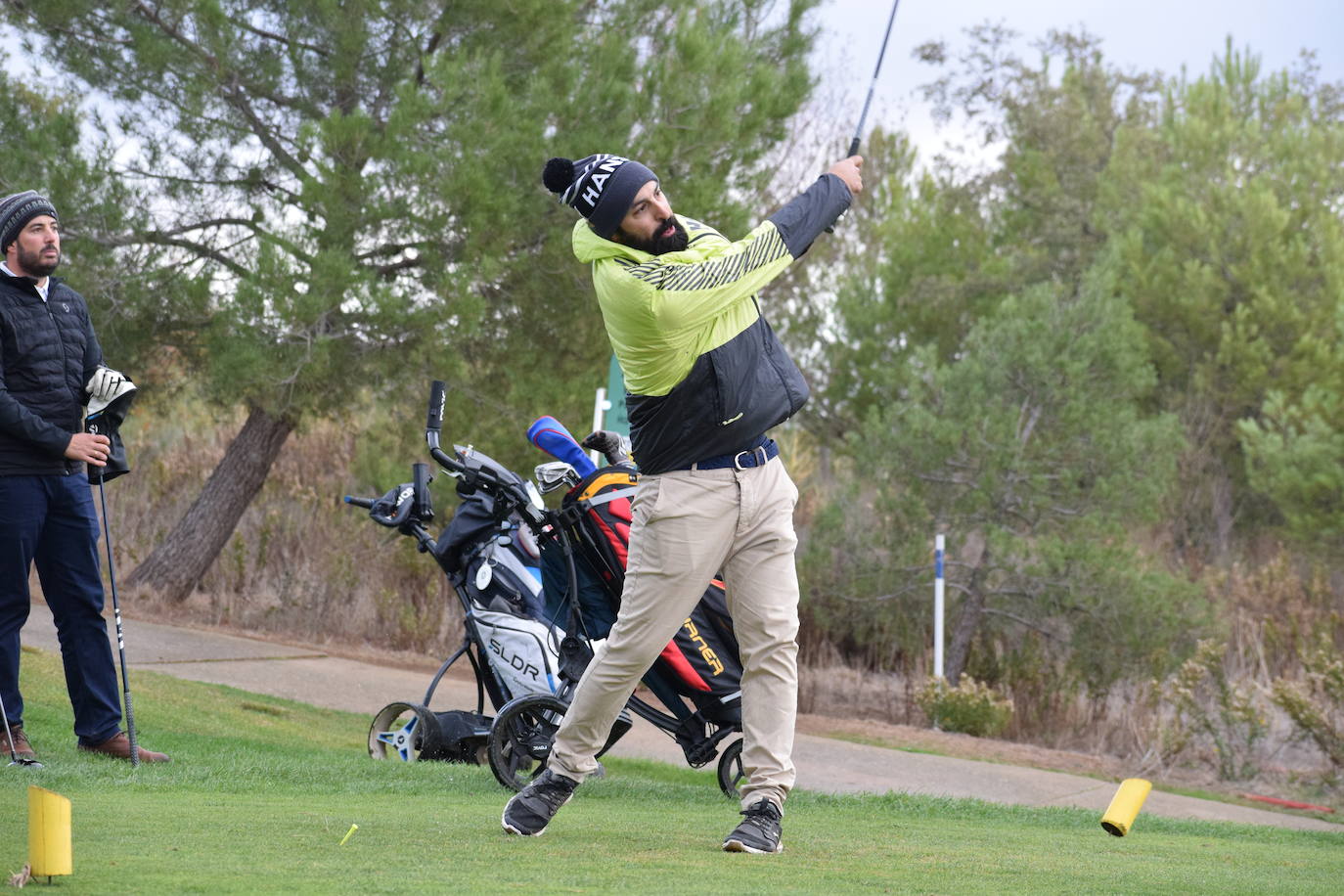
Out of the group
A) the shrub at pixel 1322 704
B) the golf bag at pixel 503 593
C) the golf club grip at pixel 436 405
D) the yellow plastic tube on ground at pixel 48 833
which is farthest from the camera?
the shrub at pixel 1322 704

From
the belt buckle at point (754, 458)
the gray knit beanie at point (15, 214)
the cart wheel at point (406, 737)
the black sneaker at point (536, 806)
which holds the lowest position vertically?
the cart wheel at point (406, 737)

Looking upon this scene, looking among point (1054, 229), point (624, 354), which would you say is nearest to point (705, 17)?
point (624, 354)

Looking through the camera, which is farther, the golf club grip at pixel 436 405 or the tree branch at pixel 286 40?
the tree branch at pixel 286 40

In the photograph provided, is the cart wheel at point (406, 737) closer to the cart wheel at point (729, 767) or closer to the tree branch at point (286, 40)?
the cart wheel at point (729, 767)

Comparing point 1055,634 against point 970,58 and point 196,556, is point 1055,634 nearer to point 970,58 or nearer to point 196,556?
point 196,556

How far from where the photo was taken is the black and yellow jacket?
3998mm

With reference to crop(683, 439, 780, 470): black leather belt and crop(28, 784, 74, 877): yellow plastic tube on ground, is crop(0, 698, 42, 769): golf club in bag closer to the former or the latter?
crop(28, 784, 74, 877): yellow plastic tube on ground

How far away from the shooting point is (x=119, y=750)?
580 cm

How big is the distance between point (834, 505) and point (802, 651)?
142 cm

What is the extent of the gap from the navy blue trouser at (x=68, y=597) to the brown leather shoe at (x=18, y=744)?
0.06 meters

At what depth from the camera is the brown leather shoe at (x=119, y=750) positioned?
19.0ft

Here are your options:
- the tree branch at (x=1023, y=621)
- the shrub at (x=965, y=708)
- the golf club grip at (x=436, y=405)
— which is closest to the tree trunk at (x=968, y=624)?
the tree branch at (x=1023, y=621)

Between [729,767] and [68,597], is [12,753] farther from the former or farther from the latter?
[729,767]

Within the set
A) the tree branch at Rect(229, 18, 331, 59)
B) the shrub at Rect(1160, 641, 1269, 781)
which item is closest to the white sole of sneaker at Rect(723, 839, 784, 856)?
the shrub at Rect(1160, 641, 1269, 781)
